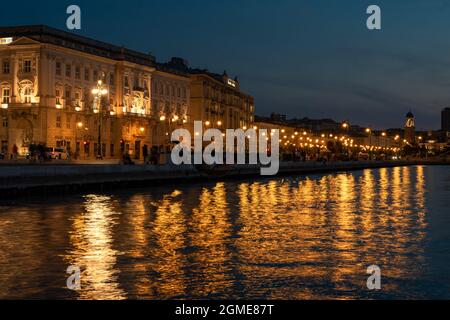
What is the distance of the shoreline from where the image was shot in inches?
1437

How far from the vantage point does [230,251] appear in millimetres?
18406

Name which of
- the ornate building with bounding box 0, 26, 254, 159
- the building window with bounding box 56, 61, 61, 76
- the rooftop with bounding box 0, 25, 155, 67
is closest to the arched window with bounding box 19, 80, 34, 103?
Answer: the ornate building with bounding box 0, 26, 254, 159

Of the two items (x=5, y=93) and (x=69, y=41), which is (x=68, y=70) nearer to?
(x=69, y=41)

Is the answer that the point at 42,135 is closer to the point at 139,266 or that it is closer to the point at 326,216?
the point at 326,216

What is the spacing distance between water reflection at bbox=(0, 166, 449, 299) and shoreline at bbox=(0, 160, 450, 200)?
458 cm

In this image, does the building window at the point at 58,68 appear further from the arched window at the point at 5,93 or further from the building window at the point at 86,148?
the building window at the point at 86,148

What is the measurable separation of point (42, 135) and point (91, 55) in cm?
1437

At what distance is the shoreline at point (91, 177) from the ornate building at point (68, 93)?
46.0 ft

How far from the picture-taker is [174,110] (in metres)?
110

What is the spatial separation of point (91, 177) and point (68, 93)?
41395mm

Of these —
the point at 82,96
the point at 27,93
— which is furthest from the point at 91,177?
the point at 82,96

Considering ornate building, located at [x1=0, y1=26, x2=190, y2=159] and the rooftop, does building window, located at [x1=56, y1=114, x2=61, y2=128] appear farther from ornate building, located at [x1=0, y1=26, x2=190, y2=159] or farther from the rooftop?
the rooftop
